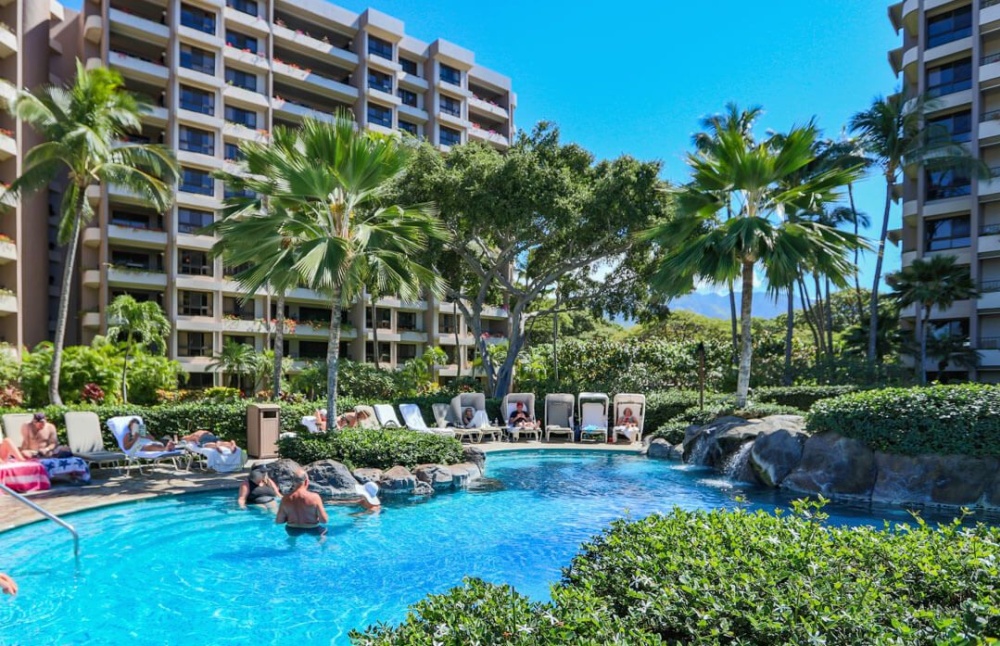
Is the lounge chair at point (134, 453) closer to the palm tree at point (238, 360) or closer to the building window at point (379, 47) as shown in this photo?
the palm tree at point (238, 360)

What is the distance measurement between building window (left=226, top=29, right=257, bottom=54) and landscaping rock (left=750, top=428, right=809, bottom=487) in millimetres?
35901

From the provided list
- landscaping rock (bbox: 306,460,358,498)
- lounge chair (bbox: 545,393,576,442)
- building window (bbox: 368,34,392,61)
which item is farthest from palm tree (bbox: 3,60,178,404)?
building window (bbox: 368,34,392,61)

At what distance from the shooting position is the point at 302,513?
8773 millimetres

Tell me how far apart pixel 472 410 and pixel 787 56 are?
1313 centimetres

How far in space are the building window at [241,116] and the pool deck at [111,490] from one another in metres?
28.4

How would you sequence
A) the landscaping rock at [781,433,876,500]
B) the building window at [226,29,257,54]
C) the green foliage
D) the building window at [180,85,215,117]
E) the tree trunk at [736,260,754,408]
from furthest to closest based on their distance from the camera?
the building window at [226,29,257,54] → the building window at [180,85,215,117] → the tree trunk at [736,260,754,408] → the green foliage → the landscaping rock at [781,433,876,500]

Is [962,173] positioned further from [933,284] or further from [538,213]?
[538,213]

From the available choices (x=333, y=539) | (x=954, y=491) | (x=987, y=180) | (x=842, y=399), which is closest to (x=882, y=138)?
(x=987, y=180)

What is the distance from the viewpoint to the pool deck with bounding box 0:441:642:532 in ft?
30.3

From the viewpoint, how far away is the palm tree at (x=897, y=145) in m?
25.6

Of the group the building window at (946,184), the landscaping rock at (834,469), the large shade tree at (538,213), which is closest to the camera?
the landscaping rock at (834,469)

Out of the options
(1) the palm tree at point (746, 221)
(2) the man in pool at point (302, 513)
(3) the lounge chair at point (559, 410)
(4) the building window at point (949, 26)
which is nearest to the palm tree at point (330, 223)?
(2) the man in pool at point (302, 513)

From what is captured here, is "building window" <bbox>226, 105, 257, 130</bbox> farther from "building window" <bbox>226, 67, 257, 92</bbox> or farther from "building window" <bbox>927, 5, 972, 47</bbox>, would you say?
"building window" <bbox>927, 5, 972, 47</bbox>

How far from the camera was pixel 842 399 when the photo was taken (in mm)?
12484
